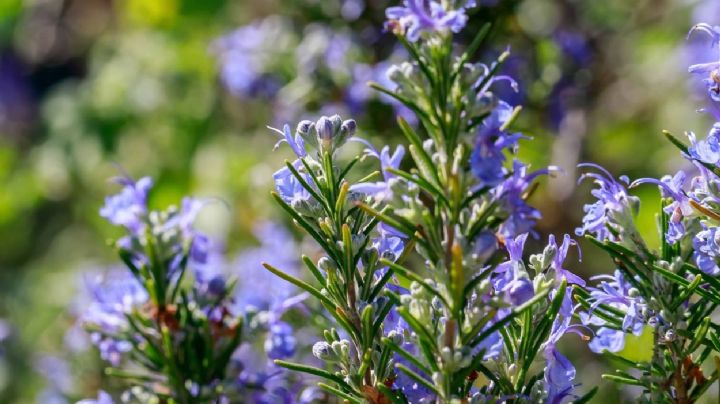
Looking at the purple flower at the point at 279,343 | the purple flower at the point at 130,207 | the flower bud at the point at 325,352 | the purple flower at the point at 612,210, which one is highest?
the purple flower at the point at 130,207

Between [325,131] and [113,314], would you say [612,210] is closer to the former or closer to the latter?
[325,131]

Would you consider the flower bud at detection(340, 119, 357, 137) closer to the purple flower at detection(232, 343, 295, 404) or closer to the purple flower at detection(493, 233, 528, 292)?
the purple flower at detection(493, 233, 528, 292)

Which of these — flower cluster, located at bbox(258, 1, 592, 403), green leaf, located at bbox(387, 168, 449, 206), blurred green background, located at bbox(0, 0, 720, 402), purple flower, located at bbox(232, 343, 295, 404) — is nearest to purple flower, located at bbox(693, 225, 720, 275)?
flower cluster, located at bbox(258, 1, 592, 403)

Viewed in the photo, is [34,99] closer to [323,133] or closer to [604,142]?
[604,142]

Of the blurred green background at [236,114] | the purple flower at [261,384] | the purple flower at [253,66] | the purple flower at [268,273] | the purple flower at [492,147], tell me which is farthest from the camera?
the purple flower at [253,66]

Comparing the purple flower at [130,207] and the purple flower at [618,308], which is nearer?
the purple flower at [618,308]

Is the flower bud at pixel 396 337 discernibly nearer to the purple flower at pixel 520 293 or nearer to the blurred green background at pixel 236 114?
the purple flower at pixel 520 293

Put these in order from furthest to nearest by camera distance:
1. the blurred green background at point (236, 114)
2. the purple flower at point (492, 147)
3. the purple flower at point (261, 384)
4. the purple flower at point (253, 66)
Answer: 1. the purple flower at point (253, 66)
2. the blurred green background at point (236, 114)
3. the purple flower at point (261, 384)
4. the purple flower at point (492, 147)

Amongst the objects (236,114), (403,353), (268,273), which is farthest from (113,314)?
(236,114)

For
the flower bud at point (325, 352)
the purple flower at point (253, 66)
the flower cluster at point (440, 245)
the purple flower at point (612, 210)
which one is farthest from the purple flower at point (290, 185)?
the purple flower at point (253, 66)
